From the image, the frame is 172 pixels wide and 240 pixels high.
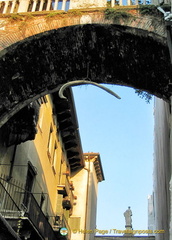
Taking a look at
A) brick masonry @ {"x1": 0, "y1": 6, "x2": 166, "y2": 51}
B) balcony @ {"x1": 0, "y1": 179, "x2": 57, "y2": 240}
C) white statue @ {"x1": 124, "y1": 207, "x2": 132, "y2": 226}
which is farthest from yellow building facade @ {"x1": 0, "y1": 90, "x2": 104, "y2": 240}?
white statue @ {"x1": 124, "y1": 207, "x2": 132, "y2": 226}

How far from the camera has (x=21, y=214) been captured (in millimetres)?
11234

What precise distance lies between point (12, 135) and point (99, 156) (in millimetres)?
17225

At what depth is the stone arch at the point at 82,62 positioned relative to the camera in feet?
28.8

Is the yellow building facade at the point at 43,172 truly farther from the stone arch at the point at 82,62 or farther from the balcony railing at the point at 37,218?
the stone arch at the point at 82,62

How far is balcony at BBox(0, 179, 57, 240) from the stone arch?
2.80 m

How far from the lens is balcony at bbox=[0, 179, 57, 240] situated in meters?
11.1

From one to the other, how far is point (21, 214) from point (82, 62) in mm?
4904

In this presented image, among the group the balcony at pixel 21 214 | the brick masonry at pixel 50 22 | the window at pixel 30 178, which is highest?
the brick masonry at pixel 50 22

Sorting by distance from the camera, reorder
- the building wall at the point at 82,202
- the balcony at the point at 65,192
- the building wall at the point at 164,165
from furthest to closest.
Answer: the building wall at the point at 82,202 < the balcony at the point at 65,192 < the building wall at the point at 164,165

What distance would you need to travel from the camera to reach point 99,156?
93.1 ft

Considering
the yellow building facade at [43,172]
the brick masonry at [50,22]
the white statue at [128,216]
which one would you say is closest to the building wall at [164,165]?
the brick masonry at [50,22]

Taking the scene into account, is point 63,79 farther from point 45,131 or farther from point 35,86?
point 45,131

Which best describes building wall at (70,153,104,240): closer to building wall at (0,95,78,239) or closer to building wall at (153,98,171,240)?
building wall at (0,95,78,239)

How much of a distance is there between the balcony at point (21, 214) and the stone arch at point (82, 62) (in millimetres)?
2798
